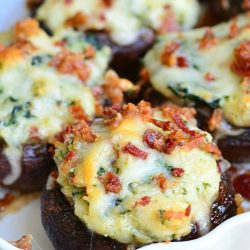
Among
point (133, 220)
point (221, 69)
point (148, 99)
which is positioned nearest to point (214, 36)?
point (221, 69)

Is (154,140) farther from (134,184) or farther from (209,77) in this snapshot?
(209,77)

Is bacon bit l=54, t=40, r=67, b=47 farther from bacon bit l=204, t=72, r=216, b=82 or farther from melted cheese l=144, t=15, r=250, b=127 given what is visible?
bacon bit l=204, t=72, r=216, b=82

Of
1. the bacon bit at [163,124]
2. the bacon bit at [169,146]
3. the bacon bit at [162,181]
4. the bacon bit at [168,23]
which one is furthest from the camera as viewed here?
the bacon bit at [168,23]

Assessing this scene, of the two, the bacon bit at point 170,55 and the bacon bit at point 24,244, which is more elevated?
the bacon bit at point 170,55

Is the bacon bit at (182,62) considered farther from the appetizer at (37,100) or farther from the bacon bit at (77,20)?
the bacon bit at (77,20)

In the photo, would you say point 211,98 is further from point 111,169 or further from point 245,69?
point 111,169

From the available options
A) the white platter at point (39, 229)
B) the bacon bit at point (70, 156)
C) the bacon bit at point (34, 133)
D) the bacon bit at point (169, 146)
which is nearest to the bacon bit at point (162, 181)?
the bacon bit at point (169, 146)
